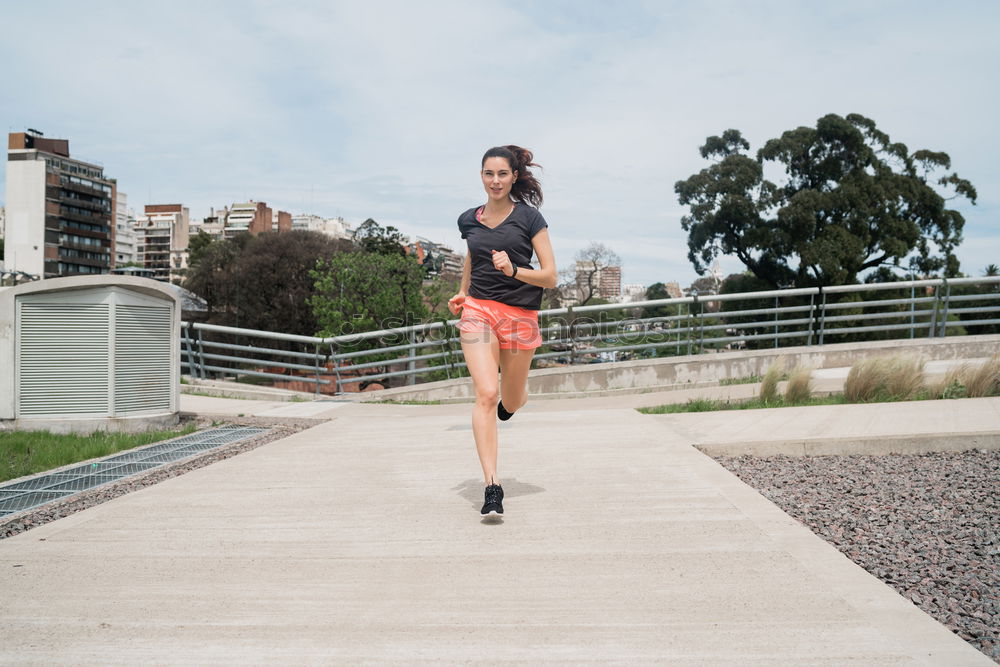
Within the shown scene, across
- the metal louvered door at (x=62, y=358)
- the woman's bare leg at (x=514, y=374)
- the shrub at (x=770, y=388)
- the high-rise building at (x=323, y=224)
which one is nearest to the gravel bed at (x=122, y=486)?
the metal louvered door at (x=62, y=358)

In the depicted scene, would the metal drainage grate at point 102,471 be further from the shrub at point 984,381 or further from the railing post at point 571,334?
the shrub at point 984,381

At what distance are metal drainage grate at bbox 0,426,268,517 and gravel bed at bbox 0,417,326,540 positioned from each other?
0.33ft

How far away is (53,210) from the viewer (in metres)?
121

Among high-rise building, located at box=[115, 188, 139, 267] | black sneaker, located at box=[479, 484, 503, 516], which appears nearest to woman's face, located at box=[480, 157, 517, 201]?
black sneaker, located at box=[479, 484, 503, 516]

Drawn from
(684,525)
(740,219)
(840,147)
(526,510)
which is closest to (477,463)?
(526,510)

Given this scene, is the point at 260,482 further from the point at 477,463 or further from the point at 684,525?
the point at 684,525

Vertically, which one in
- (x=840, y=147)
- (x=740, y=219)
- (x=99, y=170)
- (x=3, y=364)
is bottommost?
(x=3, y=364)

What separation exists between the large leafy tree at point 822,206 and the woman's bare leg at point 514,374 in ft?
94.3

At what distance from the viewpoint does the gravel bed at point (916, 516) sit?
121 inches

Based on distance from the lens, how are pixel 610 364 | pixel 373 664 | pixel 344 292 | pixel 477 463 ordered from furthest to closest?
pixel 344 292 → pixel 610 364 → pixel 477 463 → pixel 373 664

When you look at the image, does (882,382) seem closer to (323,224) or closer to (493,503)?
(493,503)

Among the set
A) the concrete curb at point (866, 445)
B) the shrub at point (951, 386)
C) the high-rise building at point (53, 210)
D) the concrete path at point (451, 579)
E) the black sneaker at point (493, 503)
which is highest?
the high-rise building at point (53, 210)

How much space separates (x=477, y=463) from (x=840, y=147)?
31.7 meters

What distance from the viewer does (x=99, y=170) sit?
437 feet
